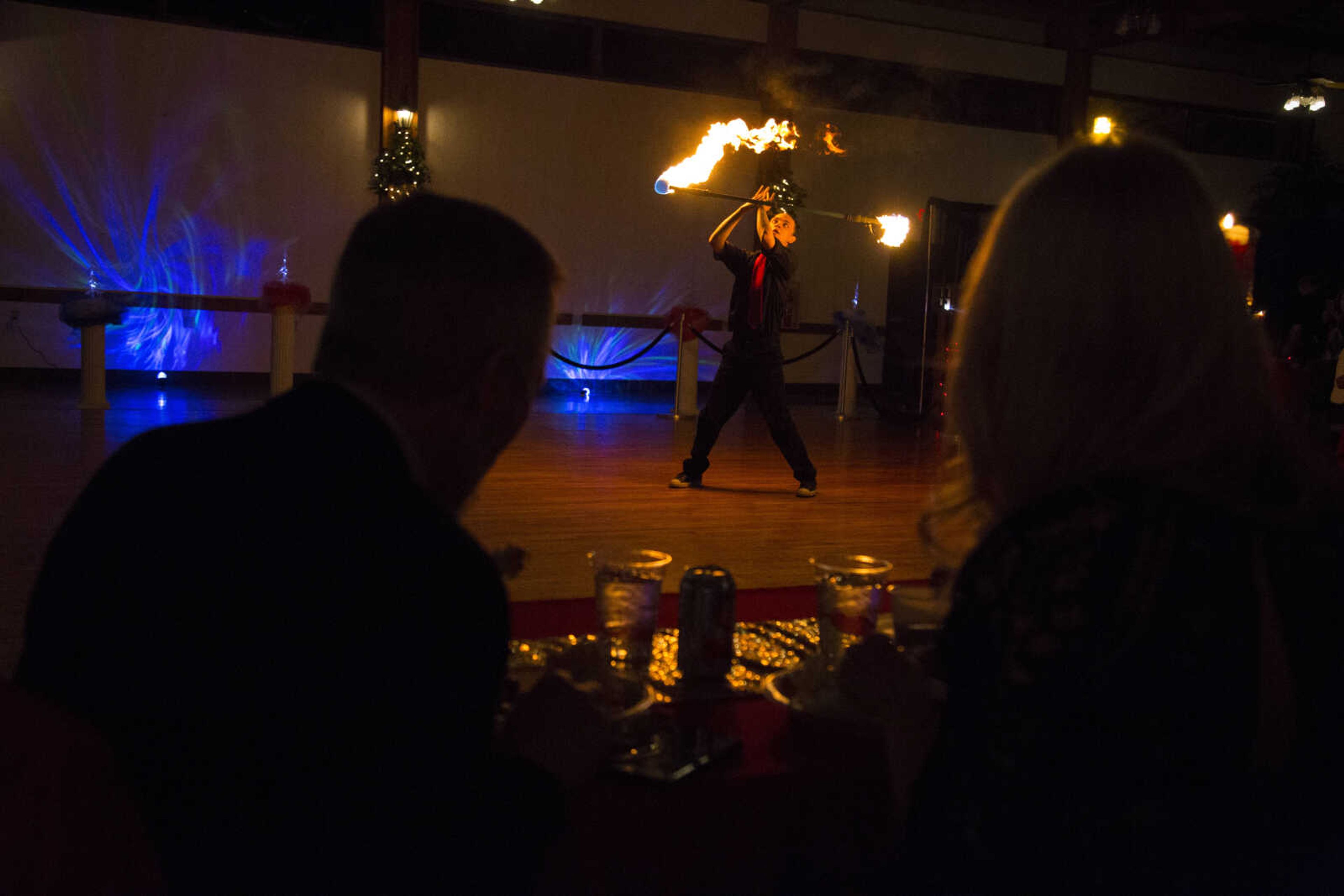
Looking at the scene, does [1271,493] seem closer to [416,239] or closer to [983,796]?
[983,796]

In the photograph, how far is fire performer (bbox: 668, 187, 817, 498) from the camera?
6168mm

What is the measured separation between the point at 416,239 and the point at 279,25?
37.7 feet

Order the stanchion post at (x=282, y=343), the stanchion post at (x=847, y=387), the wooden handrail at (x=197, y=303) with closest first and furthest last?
the stanchion post at (x=282, y=343) → the wooden handrail at (x=197, y=303) → the stanchion post at (x=847, y=387)

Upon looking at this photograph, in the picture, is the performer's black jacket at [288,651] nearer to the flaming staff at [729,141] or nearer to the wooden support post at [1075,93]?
the flaming staff at [729,141]

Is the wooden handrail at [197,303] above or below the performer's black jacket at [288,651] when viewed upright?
above

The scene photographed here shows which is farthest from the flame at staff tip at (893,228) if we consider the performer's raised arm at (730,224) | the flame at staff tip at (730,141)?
the performer's raised arm at (730,224)

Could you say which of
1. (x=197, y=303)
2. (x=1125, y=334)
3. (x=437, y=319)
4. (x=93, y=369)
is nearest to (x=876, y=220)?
(x=93, y=369)

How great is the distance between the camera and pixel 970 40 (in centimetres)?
1327

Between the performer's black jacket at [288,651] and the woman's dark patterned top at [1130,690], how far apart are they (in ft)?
1.43

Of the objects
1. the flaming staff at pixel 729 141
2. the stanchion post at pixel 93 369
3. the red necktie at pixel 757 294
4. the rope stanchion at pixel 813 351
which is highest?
the flaming staff at pixel 729 141

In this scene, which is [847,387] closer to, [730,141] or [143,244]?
[730,141]

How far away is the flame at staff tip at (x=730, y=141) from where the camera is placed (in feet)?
20.2

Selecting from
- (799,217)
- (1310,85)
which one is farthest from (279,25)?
(1310,85)

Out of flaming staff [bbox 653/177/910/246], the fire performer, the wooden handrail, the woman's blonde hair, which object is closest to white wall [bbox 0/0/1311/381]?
the wooden handrail
